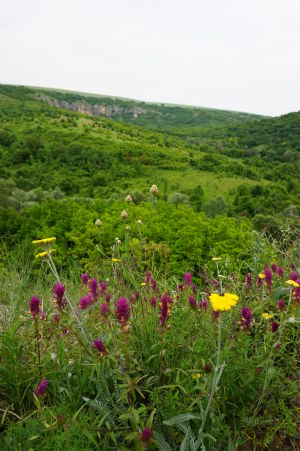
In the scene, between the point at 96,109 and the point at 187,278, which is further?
the point at 96,109

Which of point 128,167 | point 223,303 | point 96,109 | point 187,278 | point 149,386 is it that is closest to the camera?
point 223,303

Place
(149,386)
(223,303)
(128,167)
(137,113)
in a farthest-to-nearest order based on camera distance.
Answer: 1. (137,113)
2. (128,167)
3. (149,386)
4. (223,303)

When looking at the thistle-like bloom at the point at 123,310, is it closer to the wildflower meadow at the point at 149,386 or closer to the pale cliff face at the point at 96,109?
the wildflower meadow at the point at 149,386

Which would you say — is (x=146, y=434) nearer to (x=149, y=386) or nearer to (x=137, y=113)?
(x=149, y=386)

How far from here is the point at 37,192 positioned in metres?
41.1

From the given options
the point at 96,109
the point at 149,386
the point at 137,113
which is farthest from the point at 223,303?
the point at 137,113

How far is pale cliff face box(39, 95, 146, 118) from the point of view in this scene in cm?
16088

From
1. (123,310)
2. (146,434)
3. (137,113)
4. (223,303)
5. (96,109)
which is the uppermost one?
(137,113)

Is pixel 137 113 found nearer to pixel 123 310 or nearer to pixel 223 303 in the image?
pixel 123 310

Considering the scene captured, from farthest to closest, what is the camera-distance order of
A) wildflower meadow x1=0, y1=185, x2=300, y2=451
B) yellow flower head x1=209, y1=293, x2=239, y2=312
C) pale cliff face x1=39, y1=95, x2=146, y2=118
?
pale cliff face x1=39, y1=95, x2=146, y2=118 < wildflower meadow x1=0, y1=185, x2=300, y2=451 < yellow flower head x1=209, y1=293, x2=239, y2=312

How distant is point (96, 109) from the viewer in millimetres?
175375

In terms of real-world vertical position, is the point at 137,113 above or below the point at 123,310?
above

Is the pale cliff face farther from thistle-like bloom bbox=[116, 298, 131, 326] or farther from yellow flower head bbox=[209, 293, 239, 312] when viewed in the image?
yellow flower head bbox=[209, 293, 239, 312]

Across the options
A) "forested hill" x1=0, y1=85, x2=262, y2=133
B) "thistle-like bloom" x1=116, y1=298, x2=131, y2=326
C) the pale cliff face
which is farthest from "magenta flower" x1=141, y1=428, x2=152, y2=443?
the pale cliff face
